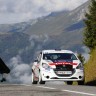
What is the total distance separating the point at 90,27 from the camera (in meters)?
67.8

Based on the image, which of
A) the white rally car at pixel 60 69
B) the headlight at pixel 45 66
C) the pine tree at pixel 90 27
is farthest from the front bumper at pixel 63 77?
the pine tree at pixel 90 27

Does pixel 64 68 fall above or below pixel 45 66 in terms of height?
below

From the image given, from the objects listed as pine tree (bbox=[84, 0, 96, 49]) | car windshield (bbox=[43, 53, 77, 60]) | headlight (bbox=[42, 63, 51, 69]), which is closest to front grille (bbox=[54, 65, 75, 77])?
headlight (bbox=[42, 63, 51, 69])

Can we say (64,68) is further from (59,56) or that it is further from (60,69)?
(59,56)

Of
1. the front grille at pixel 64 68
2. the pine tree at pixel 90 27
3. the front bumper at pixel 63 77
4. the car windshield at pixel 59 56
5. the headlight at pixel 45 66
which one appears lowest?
the front bumper at pixel 63 77

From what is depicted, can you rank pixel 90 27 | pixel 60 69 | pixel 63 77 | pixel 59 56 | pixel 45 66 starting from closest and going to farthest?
pixel 63 77, pixel 60 69, pixel 45 66, pixel 59 56, pixel 90 27

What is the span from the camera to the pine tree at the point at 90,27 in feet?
210

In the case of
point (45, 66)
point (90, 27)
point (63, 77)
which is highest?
point (90, 27)

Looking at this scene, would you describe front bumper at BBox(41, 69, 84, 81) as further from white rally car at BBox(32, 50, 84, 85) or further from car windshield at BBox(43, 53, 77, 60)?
car windshield at BBox(43, 53, 77, 60)

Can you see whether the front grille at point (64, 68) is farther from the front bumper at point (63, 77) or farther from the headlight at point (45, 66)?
the headlight at point (45, 66)

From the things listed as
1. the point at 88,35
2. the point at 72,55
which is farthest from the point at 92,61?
the point at 88,35

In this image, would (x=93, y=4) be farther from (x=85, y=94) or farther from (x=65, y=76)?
(x=85, y=94)

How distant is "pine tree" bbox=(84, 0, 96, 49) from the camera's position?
64000 mm

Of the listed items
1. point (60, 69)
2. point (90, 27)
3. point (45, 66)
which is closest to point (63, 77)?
point (60, 69)
